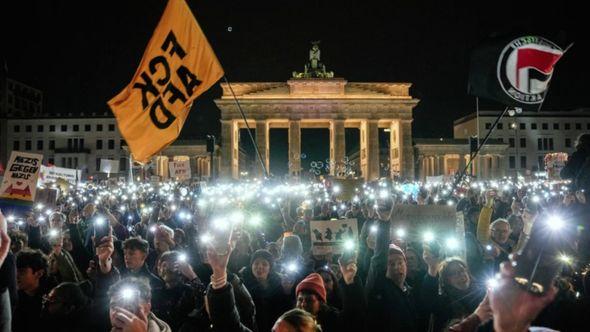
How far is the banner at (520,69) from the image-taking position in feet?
20.0

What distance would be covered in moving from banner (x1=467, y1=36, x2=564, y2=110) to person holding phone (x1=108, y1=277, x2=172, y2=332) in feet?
14.8

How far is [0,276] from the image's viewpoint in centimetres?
328

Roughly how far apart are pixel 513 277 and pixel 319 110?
231ft

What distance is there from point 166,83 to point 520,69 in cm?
430

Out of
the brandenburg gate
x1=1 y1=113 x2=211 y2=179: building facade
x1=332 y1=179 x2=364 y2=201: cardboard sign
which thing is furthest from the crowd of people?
x1=1 y1=113 x2=211 y2=179: building facade

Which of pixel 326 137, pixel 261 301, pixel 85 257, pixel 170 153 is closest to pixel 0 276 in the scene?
pixel 261 301

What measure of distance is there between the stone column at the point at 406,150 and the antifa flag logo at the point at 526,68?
65341 mm

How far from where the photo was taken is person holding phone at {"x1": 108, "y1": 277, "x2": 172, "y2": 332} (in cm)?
256

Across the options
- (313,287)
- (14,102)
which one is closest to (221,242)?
(313,287)

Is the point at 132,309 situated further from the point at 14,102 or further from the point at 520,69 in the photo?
the point at 14,102

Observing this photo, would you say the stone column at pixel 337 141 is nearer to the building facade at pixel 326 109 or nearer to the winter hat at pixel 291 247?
the building facade at pixel 326 109

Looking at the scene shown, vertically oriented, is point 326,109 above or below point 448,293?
above

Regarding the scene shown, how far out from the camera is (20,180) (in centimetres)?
954

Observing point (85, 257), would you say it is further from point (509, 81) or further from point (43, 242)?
point (509, 81)
